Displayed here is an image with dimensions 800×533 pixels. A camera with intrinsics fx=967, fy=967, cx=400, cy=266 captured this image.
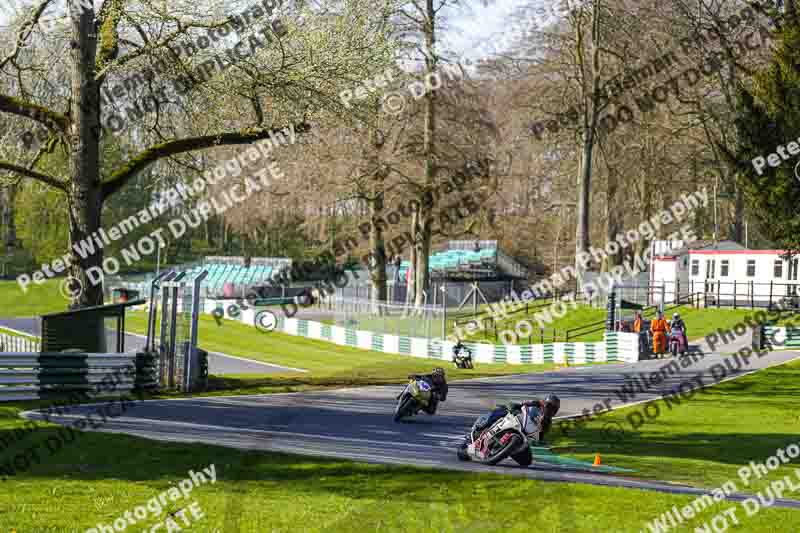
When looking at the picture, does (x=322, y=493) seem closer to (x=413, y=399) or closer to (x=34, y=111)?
(x=413, y=399)

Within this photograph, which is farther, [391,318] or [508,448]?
[391,318]

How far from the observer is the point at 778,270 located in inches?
1799

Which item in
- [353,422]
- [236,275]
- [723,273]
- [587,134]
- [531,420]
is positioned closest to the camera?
[531,420]

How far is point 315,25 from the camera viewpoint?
2094 centimetres

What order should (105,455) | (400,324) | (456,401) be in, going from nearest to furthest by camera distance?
(105,455) < (456,401) < (400,324)

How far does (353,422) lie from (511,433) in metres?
5.15

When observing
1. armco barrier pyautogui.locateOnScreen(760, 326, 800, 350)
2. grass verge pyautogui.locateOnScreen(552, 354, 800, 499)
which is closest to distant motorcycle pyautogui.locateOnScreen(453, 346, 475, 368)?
grass verge pyautogui.locateOnScreen(552, 354, 800, 499)

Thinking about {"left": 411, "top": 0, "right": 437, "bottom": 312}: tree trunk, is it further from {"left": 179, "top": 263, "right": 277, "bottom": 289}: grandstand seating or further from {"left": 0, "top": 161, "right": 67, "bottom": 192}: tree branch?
{"left": 179, "top": 263, "right": 277, "bottom": 289}: grandstand seating

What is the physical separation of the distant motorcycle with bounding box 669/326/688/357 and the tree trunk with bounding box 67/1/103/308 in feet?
63.3

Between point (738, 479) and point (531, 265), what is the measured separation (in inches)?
2480

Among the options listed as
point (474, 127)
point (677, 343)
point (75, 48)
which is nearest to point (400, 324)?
point (474, 127)

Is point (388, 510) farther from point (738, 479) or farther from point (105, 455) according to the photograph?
point (738, 479)

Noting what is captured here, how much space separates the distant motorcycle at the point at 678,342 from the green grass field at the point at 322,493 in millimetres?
16878

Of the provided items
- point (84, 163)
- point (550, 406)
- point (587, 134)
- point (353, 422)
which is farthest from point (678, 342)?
point (84, 163)
